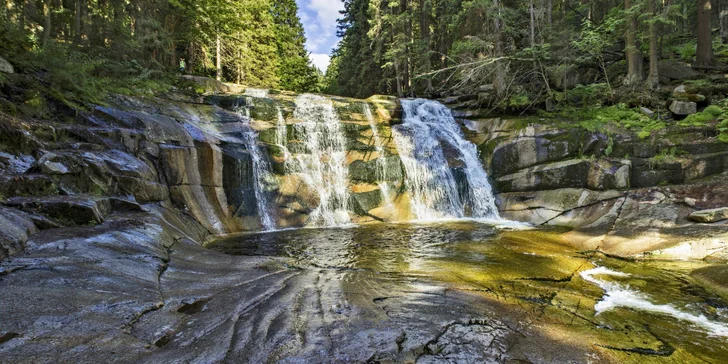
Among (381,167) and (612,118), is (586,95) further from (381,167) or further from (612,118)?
(381,167)

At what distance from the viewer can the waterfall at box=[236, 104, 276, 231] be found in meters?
12.0

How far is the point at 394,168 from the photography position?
1427cm

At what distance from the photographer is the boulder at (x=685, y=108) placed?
449 inches

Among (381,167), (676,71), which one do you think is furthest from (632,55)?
(381,167)

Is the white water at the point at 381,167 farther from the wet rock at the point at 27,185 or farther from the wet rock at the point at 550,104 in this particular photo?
the wet rock at the point at 27,185

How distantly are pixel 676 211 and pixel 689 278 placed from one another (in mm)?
3774

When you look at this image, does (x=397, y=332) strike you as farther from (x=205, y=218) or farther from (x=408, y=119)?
(x=408, y=119)

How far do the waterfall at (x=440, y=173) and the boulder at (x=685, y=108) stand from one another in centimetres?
633

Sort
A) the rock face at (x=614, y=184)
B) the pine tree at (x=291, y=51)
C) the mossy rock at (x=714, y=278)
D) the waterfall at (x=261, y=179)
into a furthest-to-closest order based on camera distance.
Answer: the pine tree at (x=291, y=51), the waterfall at (x=261, y=179), the rock face at (x=614, y=184), the mossy rock at (x=714, y=278)

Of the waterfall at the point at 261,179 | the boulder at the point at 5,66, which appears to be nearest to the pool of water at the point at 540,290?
the waterfall at the point at 261,179

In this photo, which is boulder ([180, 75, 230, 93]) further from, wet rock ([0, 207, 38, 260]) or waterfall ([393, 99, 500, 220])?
wet rock ([0, 207, 38, 260])

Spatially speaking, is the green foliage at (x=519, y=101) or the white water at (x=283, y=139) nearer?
the white water at (x=283, y=139)

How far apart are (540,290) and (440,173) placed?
937 cm

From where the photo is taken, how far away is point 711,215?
771cm
